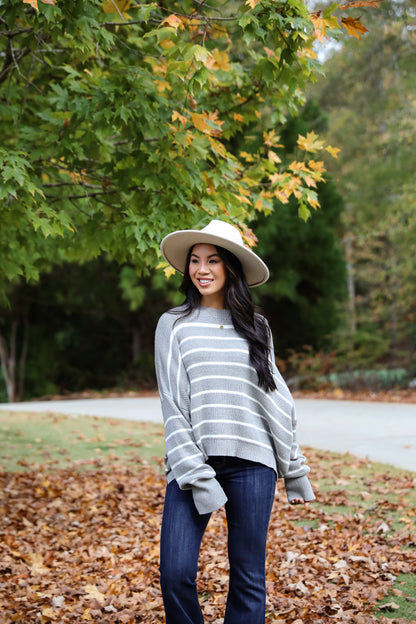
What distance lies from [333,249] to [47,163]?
11.5 metres

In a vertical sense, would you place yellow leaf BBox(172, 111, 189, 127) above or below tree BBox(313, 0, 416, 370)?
below

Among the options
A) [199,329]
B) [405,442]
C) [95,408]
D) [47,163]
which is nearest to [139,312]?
[95,408]

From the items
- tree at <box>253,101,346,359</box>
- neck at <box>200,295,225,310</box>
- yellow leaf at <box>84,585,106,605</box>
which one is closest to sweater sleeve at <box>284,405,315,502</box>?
neck at <box>200,295,225,310</box>

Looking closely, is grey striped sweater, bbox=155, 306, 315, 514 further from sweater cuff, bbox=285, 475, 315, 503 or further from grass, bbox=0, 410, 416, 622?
grass, bbox=0, 410, 416, 622

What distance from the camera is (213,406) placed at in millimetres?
2418

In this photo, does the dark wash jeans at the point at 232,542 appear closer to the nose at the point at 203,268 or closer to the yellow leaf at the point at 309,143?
the nose at the point at 203,268

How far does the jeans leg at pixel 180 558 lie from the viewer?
7.35 feet

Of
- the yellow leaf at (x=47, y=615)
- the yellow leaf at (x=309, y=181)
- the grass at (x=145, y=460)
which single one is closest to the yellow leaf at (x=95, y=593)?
the yellow leaf at (x=47, y=615)

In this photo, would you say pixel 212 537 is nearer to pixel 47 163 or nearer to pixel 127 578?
pixel 127 578

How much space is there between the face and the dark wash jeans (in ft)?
2.20

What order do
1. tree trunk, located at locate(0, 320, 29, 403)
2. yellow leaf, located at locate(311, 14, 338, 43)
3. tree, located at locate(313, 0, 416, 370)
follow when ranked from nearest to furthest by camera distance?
yellow leaf, located at locate(311, 14, 338, 43) → tree, located at locate(313, 0, 416, 370) → tree trunk, located at locate(0, 320, 29, 403)

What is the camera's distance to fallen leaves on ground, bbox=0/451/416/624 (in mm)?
3674

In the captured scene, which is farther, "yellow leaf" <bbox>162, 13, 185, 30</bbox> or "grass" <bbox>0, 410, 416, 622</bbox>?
"grass" <bbox>0, 410, 416, 622</bbox>

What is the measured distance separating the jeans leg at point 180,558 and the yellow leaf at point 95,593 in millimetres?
1704
